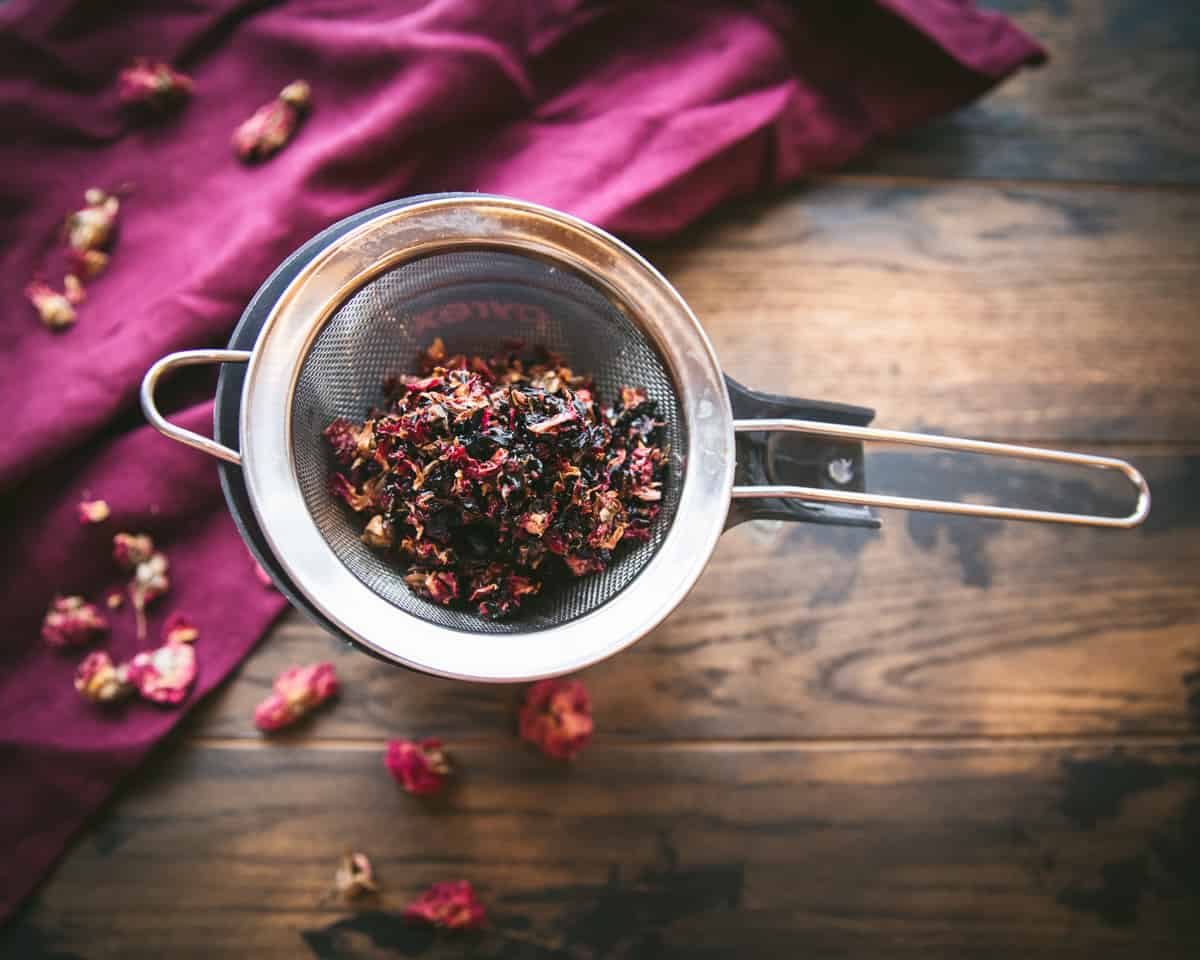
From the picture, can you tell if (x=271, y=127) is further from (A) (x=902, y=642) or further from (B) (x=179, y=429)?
(A) (x=902, y=642)

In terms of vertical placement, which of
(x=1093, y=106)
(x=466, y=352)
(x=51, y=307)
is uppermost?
(x=51, y=307)

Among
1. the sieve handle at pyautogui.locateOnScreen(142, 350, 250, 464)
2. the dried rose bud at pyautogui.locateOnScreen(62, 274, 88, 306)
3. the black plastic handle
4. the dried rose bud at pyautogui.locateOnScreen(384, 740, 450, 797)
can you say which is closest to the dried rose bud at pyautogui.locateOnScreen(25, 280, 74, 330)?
the dried rose bud at pyautogui.locateOnScreen(62, 274, 88, 306)

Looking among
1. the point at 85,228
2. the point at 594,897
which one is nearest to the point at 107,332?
the point at 85,228

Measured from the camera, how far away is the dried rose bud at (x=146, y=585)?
1056mm

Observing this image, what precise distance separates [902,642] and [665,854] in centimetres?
41

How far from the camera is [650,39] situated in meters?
1.16

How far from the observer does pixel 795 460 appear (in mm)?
847

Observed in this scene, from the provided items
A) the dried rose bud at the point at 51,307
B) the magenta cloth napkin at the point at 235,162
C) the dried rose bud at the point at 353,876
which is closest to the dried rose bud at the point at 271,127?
the magenta cloth napkin at the point at 235,162

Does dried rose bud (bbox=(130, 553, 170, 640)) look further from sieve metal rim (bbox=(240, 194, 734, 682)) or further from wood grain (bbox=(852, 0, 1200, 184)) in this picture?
wood grain (bbox=(852, 0, 1200, 184))

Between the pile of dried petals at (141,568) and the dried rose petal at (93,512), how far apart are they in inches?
1.2

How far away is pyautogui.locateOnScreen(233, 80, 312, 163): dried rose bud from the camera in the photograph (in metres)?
1.10

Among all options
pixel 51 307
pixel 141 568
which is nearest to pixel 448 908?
pixel 141 568

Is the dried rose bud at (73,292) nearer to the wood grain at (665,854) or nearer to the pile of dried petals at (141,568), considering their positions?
the pile of dried petals at (141,568)

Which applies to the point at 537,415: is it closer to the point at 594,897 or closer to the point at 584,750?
the point at 584,750
